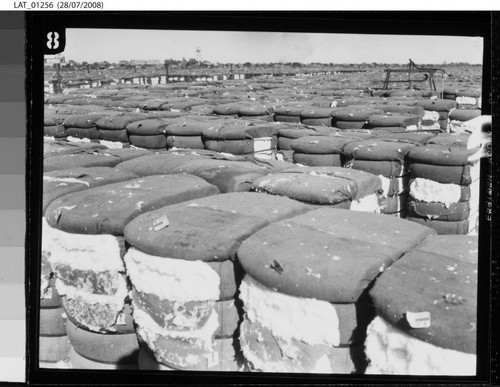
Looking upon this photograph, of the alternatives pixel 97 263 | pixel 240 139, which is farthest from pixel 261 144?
pixel 97 263

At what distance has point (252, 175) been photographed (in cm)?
229

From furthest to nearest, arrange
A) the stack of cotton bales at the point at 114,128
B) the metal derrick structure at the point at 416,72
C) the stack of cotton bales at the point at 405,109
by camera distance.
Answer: the stack of cotton bales at the point at 405,109, the stack of cotton bales at the point at 114,128, the metal derrick structure at the point at 416,72

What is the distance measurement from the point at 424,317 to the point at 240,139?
1.66m

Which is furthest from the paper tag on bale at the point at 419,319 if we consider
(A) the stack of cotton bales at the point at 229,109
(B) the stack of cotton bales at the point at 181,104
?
(B) the stack of cotton bales at the point at 181,104

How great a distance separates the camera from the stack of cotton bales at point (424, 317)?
152 centimetres

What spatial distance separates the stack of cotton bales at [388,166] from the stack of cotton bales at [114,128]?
1390mm

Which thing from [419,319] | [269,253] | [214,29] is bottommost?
[419,319]

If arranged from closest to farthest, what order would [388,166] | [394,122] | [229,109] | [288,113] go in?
[388,166] → [394,122] → [288,113] → [229,109]

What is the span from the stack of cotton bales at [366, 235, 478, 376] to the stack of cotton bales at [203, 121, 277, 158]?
139 centimetres

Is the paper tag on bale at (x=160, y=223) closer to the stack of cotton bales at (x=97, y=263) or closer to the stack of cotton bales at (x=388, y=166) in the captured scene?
the stack of cotton bales at (x=97, y=263)

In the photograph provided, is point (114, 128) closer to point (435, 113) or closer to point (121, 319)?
point (121, 319)

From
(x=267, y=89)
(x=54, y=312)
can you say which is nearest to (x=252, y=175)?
(x=54, y=312)

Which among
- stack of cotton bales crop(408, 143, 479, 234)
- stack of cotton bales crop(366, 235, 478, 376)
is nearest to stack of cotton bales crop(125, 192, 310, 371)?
stack of cotton bales crop(366, 235, 478, 376)

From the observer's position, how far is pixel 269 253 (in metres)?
1.66
